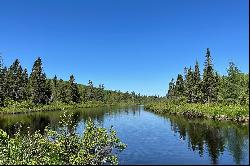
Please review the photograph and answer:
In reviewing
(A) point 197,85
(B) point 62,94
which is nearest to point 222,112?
(A) point 197,85

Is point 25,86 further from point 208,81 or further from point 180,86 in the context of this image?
point 208,81

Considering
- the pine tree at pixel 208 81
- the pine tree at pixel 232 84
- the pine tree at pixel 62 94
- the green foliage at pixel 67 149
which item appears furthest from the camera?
the pine tree at pixel 62 94

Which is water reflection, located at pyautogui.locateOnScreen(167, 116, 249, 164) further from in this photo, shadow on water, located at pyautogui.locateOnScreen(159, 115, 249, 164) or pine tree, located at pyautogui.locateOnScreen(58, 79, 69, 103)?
pine tree, located at pyautogui.locateOnScreen(58, 79, 69, 103)

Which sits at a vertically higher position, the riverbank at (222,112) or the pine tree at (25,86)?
the pine tree at (25,86)

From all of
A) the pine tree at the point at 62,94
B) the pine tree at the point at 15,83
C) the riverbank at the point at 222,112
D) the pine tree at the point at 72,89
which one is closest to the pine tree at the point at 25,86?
the pine tree at the point at 15,83

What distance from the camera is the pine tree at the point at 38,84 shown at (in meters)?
145

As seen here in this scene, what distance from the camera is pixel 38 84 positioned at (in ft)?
485

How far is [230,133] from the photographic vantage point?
4659 centimetres

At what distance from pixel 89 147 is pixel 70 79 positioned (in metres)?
155

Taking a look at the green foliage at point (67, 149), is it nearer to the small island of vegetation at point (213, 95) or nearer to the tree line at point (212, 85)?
the small island of vegetation at point (213, 95)

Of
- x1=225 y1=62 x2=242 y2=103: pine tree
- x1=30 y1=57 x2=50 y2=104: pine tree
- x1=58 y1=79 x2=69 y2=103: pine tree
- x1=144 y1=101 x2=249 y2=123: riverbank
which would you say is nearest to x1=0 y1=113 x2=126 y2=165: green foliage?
x1=144 y1=101 x2=249 y2=123: riverbank

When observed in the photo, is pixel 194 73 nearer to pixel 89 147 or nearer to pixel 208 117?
pixel 208 117

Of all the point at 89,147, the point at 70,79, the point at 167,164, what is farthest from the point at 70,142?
the point at 70,79

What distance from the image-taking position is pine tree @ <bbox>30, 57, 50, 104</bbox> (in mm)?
145250
